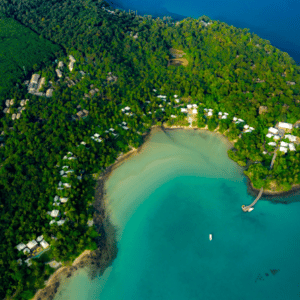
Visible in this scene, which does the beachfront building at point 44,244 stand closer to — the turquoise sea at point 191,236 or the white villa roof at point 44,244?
the white villa roof at point 44,244

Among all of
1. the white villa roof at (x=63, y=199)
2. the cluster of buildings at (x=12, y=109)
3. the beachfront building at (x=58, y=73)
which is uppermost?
the beachfront building at (x=58, y=73)

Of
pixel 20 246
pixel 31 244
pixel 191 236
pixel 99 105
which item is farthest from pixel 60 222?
pixel 99 105

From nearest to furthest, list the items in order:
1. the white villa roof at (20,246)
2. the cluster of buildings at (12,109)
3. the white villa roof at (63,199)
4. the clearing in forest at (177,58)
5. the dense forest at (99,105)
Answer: the white villa roof at (20,246), the dense forest at (99,105), the white villa roof at (63,199), the cluster of buildings at (12,109), the clearing in forest at (177,58)

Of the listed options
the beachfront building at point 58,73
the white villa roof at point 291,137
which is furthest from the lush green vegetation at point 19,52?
the white villa roof at point 291,137

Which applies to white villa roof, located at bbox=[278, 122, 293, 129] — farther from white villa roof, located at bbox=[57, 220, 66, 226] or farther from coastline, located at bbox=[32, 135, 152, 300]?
white villa roof, located at bbox=[57, 220, 66, 226]

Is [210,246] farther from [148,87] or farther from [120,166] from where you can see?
[148,87]

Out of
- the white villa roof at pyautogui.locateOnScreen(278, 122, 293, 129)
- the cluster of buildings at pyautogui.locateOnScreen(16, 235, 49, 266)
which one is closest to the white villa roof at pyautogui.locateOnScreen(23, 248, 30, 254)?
the cluster of buildings at pyautogui.locateOnScreen(16, 235, 49, 266)

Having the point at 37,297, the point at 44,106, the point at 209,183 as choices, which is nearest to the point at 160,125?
the point at 209,183
